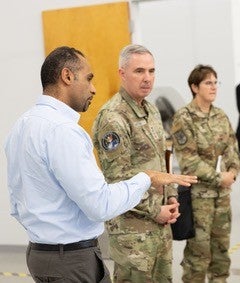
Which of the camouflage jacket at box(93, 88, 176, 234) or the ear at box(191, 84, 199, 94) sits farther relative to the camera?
the ear at box(191, 84, 199, 94)

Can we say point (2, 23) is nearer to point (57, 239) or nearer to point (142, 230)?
point (142, 230)

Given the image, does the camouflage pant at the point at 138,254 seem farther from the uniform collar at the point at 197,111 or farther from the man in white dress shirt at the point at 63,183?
the uniform collar at the point at 197,111

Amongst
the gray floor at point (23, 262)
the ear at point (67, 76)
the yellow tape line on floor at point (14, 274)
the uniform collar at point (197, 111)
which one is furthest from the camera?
the yellow tape line on floor at point (14, 274)

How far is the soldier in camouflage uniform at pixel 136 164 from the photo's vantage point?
2988mm

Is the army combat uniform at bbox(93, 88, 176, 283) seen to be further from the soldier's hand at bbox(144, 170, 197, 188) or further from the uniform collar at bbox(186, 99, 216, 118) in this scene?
the uniform collar at bbox(186, 99, 216, 118)

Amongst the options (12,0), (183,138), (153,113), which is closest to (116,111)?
(153,113)

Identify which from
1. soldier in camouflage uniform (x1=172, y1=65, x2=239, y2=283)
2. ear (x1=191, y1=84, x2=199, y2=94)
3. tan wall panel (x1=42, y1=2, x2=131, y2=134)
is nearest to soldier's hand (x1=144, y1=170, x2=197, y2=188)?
soldier in camouflage uniform (x1=172, y1=65, x2=239, y2=283)

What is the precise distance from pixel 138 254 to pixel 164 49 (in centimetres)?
590

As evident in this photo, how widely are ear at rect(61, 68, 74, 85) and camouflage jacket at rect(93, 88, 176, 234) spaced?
29.6 inches

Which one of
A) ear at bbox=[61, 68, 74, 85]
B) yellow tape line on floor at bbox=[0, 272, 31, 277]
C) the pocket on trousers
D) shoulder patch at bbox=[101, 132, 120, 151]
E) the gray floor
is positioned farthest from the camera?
yellow tape line on floor at bbox=[0, 272, 31, 277]

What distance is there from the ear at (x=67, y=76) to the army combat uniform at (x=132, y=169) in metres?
0.75

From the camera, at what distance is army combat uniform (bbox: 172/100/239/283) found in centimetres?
411

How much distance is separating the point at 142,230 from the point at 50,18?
3239 millimetres

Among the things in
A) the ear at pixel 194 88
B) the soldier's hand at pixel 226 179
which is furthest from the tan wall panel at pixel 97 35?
the soldier's hand at pixel 226 179
